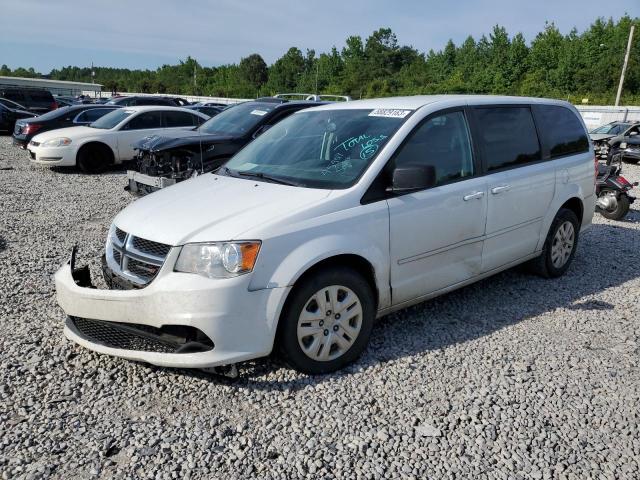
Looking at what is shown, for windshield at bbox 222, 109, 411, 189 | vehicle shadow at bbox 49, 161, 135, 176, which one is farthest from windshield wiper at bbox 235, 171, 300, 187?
vehicle shadow at bbox 49, 161, 135, 176

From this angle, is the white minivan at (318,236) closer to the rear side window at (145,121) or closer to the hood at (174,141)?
the hood at (174,141)

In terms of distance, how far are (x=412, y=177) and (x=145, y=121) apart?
10884 millimetres

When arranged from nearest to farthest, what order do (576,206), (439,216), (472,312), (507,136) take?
(439,216)
(472,312)
(507,136)
(576,206)

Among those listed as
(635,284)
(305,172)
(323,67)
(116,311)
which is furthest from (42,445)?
(323,67)

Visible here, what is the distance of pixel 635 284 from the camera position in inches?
223

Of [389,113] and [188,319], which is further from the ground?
[389,113]

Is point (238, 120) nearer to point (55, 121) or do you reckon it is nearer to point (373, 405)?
point (373, 405)

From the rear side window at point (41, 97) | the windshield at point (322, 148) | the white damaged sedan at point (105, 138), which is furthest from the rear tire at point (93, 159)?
the rear side window at point (41, 97)

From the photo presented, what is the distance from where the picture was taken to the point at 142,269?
339 cm

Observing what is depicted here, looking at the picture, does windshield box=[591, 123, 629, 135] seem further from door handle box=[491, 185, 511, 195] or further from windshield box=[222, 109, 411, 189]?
windshield box=[222, 109, 411, 189]

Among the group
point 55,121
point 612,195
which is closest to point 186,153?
point 612,195

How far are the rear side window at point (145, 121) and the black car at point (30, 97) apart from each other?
49.1 feet

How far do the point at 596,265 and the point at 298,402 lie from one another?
446 cm

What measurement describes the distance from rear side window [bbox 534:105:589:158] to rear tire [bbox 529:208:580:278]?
626 millimetres
